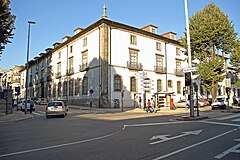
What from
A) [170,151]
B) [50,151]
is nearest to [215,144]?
[170,151]

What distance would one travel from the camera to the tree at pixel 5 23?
1819 centimetres

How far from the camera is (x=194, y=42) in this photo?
32.5m

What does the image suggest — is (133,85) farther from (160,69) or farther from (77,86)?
(77,86)

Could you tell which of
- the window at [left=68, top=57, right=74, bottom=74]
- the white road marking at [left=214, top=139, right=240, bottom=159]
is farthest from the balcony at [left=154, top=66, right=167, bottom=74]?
the white road marking at [left=214, top=139, right=240, bottom=159]

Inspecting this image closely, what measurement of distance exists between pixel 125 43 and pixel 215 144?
30.6 meters

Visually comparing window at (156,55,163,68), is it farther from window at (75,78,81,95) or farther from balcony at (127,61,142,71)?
window at (75,78,81,95)

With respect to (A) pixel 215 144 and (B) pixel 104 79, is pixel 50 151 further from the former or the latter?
(B) pixel 104 79

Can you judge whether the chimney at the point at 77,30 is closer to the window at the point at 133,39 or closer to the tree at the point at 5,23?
the window at the point at 133,39

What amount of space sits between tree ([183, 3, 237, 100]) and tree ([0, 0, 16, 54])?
2404 centimetres

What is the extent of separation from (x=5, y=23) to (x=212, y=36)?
25990 millimetres

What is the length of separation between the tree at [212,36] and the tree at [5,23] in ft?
78.9

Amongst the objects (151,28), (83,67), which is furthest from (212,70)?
(83,67)

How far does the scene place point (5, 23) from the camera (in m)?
19.5

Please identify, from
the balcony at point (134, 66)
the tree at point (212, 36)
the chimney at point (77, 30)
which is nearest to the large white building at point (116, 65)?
the balcony at point (134, 66)
